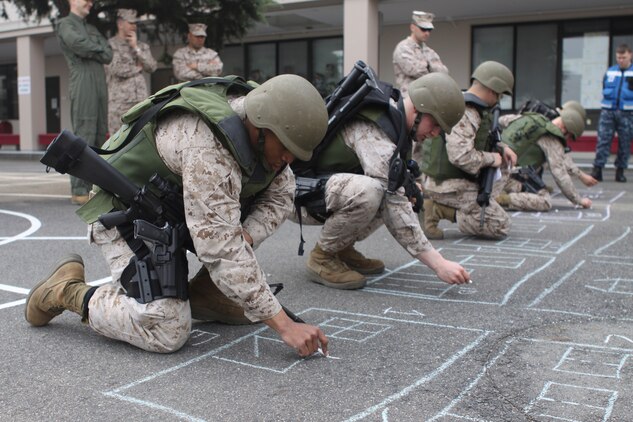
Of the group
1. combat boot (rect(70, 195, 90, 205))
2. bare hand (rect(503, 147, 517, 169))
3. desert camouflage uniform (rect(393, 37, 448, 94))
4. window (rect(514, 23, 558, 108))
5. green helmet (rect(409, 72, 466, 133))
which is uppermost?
window (rect(514, 23, 558, 108))

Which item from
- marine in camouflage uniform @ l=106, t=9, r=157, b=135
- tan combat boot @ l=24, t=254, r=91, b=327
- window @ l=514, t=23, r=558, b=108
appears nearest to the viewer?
tan combat boot @ l=24, t=254, r=91, b=327

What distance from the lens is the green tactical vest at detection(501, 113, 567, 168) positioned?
6.82 meters

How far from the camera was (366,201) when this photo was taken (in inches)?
144

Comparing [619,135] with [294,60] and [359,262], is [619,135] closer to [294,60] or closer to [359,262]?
[359,262]

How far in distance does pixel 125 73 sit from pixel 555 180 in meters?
4.77

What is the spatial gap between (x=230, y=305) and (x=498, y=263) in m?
2.09

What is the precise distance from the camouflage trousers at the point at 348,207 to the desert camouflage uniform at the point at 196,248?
3.34ft

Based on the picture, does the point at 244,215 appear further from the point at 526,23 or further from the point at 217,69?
the point at 526,23

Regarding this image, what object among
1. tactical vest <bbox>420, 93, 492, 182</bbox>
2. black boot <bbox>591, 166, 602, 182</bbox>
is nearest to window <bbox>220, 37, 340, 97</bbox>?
black boot <bbox>591, 166, 602, 182</bbox>

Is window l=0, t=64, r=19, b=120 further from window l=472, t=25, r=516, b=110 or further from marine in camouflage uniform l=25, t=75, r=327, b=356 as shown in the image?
marine in camouflage uniform l=25, t=75, r=327, b=356

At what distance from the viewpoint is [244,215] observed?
3.15 metres

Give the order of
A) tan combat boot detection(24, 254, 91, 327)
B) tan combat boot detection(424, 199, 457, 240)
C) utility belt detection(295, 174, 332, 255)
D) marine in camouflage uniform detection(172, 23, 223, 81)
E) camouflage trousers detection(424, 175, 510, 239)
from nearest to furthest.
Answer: tan combat boot detection(24, 254, 91, 327) → utility belt detection(295, 174, 332, 255) → camouflage trousers detection(424, 175, 510, 239) → tan combat boot detection(424, 199, 457, 240) → marine in camouflage uniform detection(172, 23, 223, 81)

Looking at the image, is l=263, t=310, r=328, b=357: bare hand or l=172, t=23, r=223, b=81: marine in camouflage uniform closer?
l=263, t=310, r=328, b=357: bare hand

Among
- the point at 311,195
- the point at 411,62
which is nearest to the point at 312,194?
the point at 311,195
